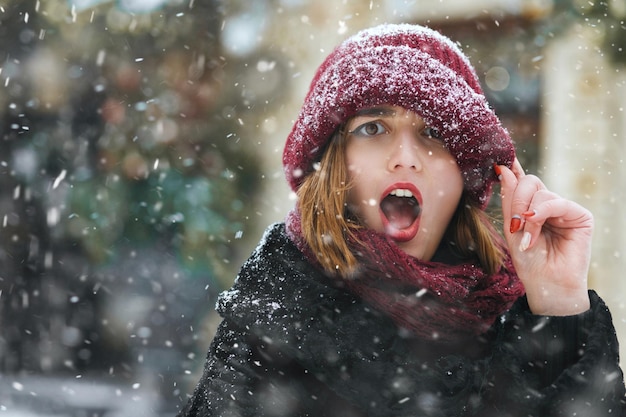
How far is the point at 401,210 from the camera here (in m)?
2.20

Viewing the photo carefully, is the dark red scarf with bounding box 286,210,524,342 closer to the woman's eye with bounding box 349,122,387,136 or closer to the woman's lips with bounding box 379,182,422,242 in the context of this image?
the woman's lips with bounding box 379,182,422,242

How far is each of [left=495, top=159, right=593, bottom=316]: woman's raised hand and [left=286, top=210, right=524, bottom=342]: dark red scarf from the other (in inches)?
4.8

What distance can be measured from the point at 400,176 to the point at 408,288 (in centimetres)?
32

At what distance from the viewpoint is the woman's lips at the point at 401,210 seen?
2.11 meters

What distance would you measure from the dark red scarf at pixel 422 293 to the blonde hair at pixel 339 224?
52mm

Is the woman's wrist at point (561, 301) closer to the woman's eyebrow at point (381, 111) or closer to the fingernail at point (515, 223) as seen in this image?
the fingernail at point (515, 223)

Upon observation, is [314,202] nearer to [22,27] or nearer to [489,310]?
[489,310]

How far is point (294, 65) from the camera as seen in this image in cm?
716

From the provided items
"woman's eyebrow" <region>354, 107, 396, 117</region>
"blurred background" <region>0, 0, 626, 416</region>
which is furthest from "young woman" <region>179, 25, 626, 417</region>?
"blurred background" <region>0, 0, 626, 416</region>

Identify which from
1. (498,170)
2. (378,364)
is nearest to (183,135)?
(498,170)

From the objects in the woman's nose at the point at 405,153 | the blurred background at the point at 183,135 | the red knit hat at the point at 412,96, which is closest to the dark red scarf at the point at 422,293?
the woman's nose at the point at 405,153

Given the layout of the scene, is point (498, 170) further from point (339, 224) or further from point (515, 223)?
point (339, 224)

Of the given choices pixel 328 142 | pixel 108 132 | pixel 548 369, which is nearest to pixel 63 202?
pixel 108 132

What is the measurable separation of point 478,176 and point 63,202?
246 inches
